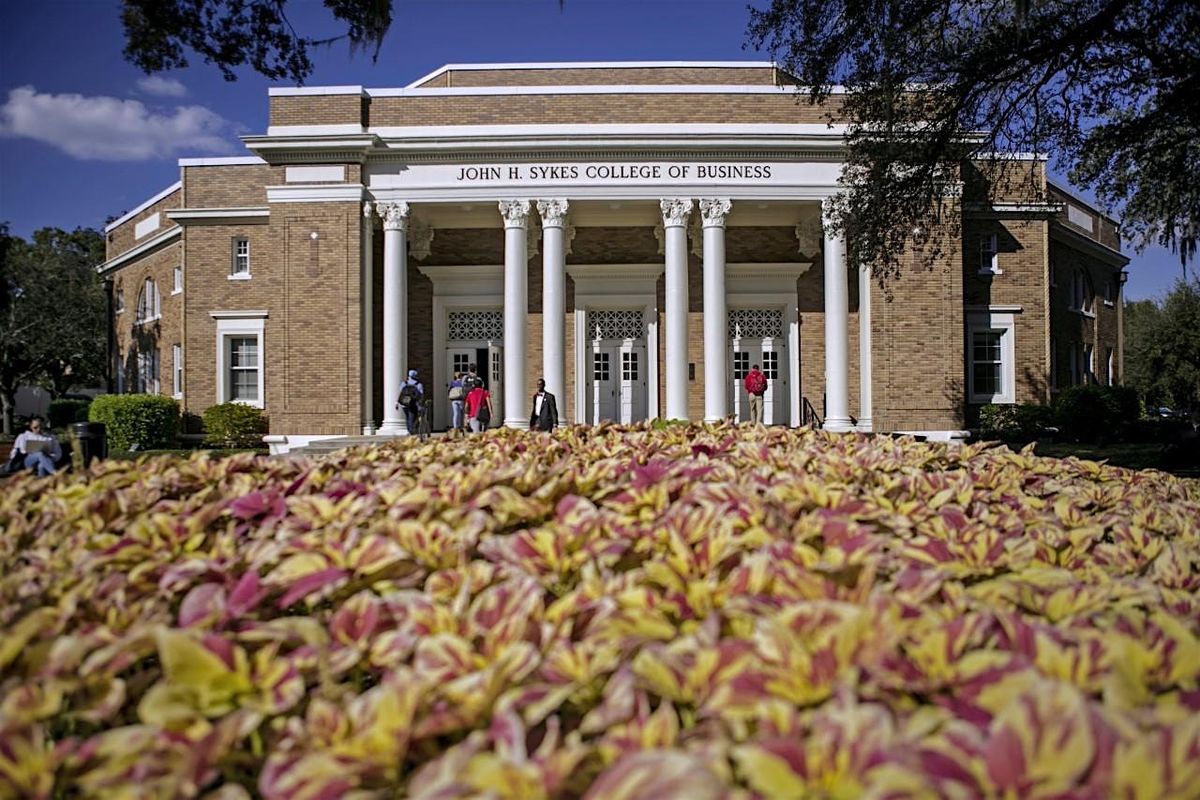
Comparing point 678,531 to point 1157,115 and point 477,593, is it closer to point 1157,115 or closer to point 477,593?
point 477,593

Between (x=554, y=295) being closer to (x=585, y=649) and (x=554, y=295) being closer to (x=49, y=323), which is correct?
(x=585, y=649)

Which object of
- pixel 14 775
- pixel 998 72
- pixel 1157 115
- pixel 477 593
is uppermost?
pixel 998 72

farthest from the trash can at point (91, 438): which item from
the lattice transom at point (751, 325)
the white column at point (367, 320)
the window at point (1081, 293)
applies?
the window at point (1081, 293)

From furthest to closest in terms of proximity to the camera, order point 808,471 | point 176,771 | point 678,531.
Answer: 1. point 808,471
2. point 678,531
3. point 176,771

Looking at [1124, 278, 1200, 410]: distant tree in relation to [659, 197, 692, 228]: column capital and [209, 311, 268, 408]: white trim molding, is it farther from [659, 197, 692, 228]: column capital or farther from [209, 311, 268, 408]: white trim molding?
[209, 311, 268, 408]: white trim molding

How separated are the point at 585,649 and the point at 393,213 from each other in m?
22.2

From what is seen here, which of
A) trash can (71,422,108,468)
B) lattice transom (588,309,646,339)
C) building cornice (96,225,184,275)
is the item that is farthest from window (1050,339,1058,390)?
building cornice (96,225,184,275)

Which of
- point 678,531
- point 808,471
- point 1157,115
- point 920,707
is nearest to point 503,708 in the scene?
point 920,707

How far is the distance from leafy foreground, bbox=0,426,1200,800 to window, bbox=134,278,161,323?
34.0m

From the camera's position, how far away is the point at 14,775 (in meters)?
1.13

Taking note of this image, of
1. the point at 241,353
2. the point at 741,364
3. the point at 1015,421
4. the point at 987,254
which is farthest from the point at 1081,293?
the point at 241,353

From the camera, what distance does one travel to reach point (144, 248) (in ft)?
104

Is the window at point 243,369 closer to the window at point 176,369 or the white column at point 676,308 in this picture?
the window at point 176,369

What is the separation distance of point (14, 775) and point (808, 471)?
2.87 meters
